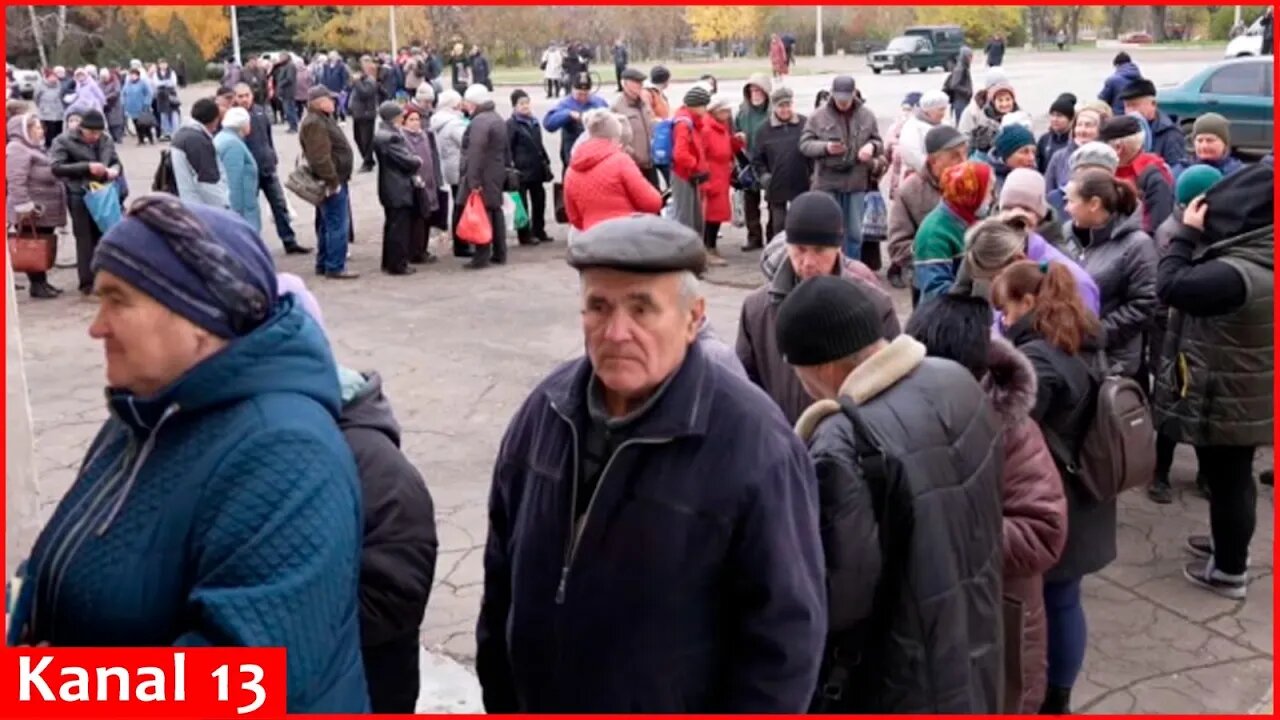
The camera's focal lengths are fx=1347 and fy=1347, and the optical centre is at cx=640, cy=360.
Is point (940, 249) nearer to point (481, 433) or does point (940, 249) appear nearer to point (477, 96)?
point (481, 433)

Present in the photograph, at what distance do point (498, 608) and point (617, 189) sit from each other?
A: 6184mm

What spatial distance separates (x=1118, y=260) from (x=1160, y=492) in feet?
4.26

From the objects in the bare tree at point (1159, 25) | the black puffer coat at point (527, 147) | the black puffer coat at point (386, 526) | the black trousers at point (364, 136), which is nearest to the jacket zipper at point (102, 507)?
the black puffer coat at point (386, 526)

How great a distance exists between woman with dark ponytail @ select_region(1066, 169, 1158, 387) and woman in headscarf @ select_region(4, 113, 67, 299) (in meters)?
8.27

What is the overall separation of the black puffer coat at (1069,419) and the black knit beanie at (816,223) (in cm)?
67

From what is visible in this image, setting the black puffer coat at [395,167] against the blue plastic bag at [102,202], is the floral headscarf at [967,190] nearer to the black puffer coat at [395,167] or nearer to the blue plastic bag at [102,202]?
the black puffer coat at [395,167]

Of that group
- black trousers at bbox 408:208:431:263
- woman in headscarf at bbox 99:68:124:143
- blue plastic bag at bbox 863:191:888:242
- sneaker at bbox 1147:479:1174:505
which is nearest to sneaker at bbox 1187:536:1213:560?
sneaker at bbox 1147:479:1174:505

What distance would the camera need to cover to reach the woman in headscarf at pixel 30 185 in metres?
10.6

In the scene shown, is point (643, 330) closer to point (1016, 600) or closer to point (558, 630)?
point (558, 630)

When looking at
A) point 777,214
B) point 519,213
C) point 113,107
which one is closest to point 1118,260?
→ point 777,214

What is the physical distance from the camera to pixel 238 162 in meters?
11.2

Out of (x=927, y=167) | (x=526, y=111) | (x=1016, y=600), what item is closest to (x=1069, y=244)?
(x=927, y=167)

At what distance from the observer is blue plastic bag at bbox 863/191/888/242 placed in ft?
35.6

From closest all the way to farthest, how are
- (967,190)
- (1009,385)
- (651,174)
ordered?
(1009,385)
(967,190)
(651,174)
